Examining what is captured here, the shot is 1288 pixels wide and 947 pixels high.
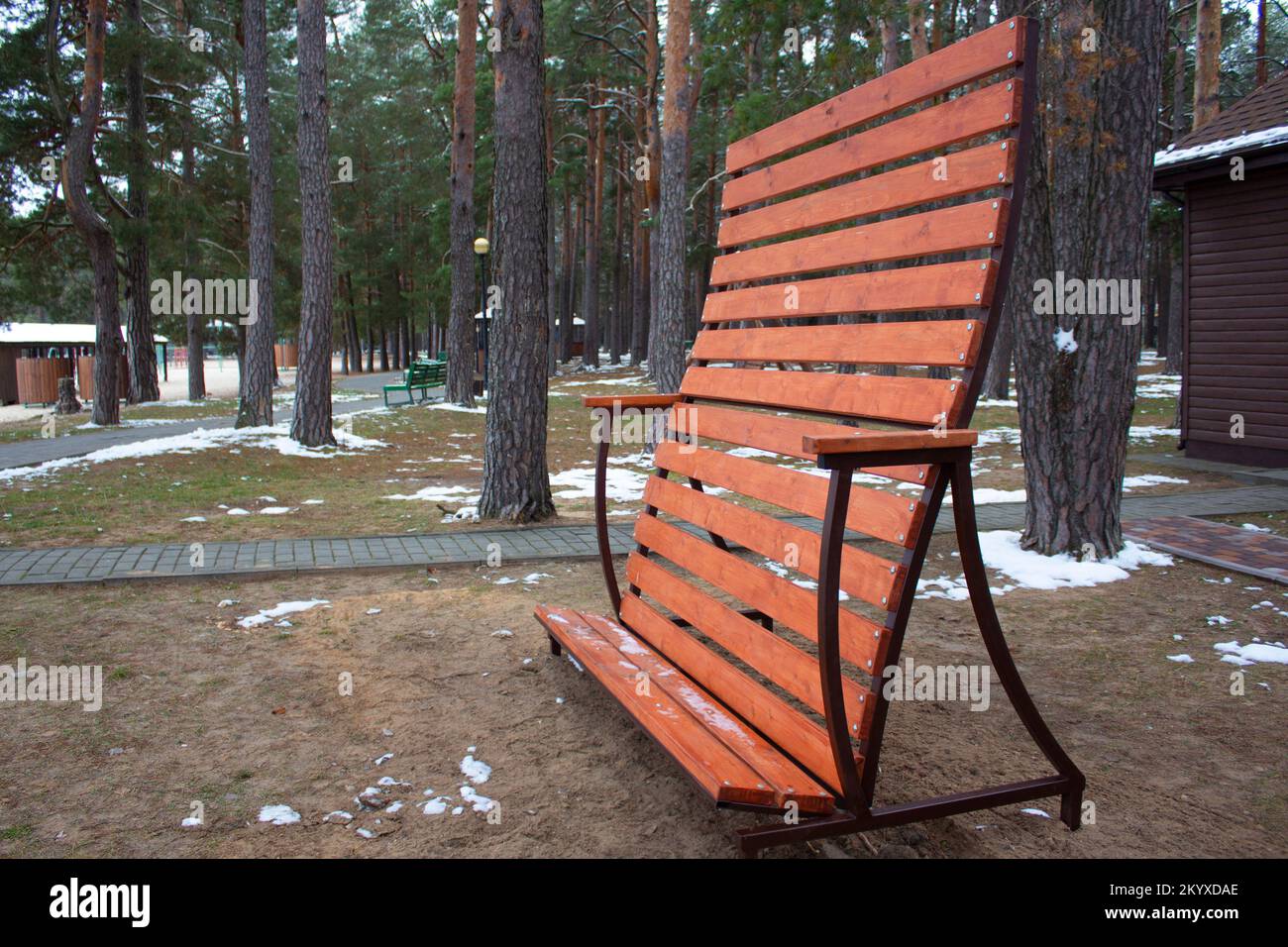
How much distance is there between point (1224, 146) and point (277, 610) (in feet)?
36.1

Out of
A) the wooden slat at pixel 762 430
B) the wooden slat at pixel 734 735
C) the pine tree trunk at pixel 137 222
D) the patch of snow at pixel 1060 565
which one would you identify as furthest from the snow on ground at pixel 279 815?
the pine tree trunk at pixel 137 222

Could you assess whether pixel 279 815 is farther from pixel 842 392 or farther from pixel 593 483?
pixel 593 483

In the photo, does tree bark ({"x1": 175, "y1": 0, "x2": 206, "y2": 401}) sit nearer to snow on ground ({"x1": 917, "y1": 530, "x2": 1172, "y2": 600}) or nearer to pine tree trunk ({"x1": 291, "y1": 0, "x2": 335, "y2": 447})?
pine tree trunk ({"x1": 291, "y1": 0, "x2": 335, "y2": 447})

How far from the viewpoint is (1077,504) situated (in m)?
6.12

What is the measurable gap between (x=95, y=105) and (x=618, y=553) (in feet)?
48.4

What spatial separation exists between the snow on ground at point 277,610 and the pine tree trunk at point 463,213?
1497 centimetres

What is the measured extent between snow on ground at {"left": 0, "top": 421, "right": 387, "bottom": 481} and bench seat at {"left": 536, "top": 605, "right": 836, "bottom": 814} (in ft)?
29.2

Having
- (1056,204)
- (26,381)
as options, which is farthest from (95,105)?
(1056,204)

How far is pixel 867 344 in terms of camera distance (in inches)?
112

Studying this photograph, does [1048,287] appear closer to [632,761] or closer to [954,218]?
[954,218]

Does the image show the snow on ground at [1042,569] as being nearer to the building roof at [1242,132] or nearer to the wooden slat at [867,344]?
the wooden slat at [867,344]

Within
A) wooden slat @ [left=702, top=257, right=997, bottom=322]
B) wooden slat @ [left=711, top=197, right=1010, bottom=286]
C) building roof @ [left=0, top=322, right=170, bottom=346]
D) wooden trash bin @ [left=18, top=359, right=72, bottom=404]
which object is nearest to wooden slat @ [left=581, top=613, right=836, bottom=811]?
wooden slat @ [left=702, top=257, right=997, bottom=322]

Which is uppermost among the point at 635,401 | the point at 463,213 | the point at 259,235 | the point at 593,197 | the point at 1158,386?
the point at 593,197

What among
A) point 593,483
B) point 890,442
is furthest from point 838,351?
point 593,483
